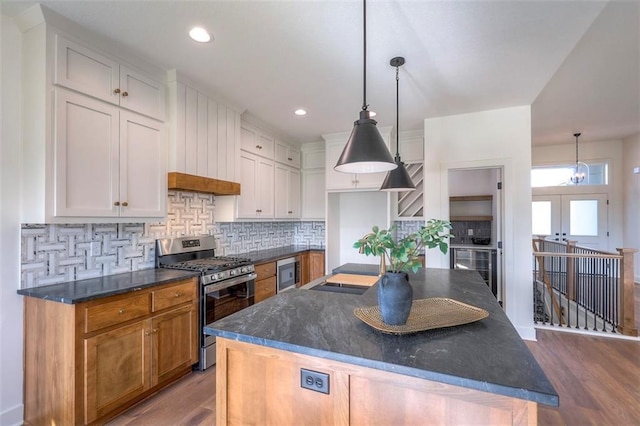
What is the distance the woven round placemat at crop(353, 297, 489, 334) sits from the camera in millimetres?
1208

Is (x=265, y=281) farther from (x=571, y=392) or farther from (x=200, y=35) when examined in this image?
(x=571, y=392)

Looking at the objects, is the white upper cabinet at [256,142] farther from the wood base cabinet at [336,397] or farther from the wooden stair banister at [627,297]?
the wooden stair banister at [627,297]

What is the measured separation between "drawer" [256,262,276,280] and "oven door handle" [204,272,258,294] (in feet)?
0.45

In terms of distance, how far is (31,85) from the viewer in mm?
1925

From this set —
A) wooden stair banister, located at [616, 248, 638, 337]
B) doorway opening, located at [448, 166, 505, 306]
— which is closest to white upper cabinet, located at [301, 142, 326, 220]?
doorway opening, located at [448, 166, 505, 306]

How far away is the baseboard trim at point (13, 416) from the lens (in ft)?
6.15

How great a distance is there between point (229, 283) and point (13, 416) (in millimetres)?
1568

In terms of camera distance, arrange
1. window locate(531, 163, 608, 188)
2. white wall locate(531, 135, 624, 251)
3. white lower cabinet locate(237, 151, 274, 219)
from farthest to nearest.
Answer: window locate(531, 163, 608, 188)
white wall locate(531, 135, 624, 251)
white lower cabinet locate(237, 151, 274, 219)

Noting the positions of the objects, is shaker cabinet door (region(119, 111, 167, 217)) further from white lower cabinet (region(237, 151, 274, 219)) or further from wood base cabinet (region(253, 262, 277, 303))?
wood base cabinet (region(253, 262, 277, 303))

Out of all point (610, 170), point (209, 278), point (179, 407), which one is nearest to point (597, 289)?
point (610, 170)

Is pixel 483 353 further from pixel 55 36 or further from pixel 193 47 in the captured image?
pixel 55 36

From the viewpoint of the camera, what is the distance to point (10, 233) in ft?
6.27

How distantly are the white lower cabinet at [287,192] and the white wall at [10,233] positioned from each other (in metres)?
2.77

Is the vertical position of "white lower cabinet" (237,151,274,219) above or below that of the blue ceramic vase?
above
